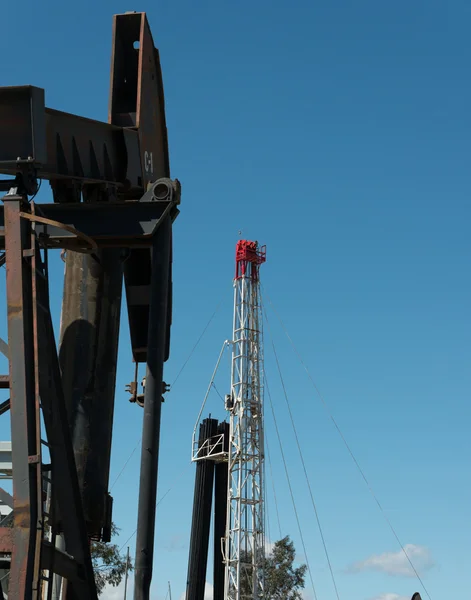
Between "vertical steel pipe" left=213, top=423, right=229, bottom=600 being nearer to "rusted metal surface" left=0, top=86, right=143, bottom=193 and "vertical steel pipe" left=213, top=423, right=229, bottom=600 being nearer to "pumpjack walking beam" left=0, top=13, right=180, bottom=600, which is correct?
"pumpjack walking beam" left=0, top=13, right=180, bottom=600

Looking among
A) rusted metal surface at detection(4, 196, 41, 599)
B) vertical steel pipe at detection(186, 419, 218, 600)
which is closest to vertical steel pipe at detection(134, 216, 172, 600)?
rusted metal surface at detection(4, 196, 41, 599)

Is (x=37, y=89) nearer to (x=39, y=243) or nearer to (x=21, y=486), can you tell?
(x=39, y=243)

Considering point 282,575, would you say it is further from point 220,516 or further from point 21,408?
point 21,408

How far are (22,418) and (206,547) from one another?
36811 millimetres

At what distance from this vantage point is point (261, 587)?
49.1m

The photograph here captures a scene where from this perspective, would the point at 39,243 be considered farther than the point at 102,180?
No

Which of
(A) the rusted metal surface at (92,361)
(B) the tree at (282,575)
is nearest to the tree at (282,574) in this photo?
(B) the tree at (282,575)

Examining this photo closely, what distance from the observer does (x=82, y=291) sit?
12516mm

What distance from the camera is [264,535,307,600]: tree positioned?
51.9 m

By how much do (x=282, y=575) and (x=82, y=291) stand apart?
42758 millimetres

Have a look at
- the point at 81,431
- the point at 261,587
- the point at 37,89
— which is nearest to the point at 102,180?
the point at 37,89

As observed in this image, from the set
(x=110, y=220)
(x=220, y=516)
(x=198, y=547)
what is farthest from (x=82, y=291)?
(x=220, y=516)

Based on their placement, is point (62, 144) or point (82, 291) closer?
point (62, 144)

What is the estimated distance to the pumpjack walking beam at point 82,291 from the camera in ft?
30.5
